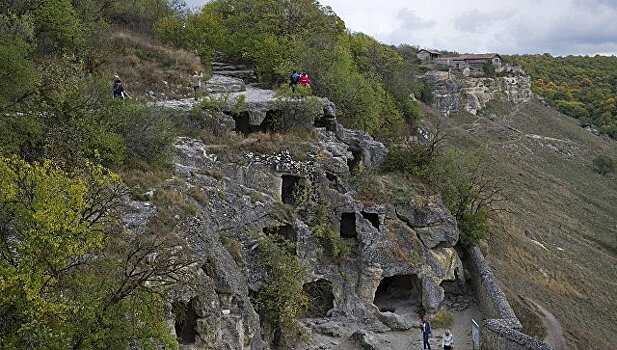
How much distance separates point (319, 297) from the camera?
20.2 meters

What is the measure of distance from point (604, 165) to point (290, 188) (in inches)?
2291

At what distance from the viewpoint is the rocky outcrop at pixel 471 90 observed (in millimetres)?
71250

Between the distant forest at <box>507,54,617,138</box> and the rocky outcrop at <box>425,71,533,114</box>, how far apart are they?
1316 centimetres

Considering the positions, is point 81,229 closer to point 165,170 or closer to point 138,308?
point 138,308

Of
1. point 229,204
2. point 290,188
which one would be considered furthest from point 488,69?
point 229,204

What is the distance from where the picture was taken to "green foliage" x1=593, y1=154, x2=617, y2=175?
219 ft

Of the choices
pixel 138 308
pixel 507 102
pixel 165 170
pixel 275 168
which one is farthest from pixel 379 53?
pixel 507 102

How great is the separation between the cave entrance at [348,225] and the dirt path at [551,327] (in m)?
8.66

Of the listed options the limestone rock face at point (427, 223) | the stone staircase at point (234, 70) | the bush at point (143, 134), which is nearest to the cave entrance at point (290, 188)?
the limestone rock face at point (427, 223)

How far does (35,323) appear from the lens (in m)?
8.02

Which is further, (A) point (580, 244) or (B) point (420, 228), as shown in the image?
(A) point (580, 244)

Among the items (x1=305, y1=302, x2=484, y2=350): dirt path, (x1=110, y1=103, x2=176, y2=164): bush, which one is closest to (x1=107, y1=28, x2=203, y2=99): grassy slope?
(x1=110, y1=103, x2=176, y2=164): bush

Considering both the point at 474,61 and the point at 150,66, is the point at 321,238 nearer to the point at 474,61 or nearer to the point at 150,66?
the point at 150,66

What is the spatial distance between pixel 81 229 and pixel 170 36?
25040 millimetres
